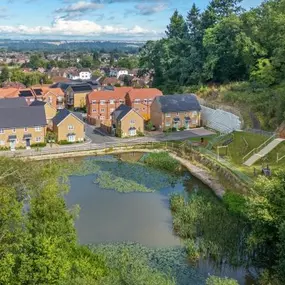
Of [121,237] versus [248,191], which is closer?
[121,237]

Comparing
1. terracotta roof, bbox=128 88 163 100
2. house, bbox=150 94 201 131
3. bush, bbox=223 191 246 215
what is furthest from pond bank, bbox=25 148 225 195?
terracotta roof, bbox=128 88 163 100

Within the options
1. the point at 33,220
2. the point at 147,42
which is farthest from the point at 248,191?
the point at 147,42

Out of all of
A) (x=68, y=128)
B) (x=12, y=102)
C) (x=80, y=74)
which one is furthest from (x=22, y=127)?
(x=80, y=74)

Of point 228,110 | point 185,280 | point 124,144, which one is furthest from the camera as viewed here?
point 228,110

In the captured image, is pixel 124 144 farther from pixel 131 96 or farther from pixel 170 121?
pixel 131 96

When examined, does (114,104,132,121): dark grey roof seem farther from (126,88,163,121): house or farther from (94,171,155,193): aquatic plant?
(94,171,155,193): aquatic plant
